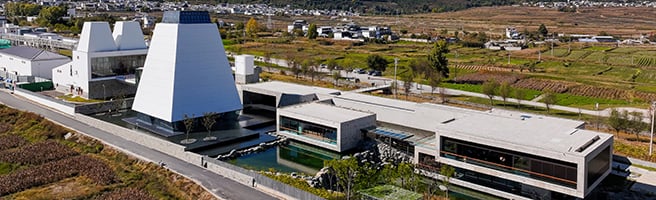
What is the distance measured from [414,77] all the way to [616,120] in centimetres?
2415

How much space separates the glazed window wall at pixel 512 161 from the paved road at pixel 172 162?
877cm

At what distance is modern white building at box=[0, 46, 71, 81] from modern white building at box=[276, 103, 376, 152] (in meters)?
28.6

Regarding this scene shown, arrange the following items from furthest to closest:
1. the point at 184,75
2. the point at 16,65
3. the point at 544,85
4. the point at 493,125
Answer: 1. the point at 16,65
2. the point at 544,85
3. the point at 184,75
4. the point at 493,125

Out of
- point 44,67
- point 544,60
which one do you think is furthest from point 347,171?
point 544,60

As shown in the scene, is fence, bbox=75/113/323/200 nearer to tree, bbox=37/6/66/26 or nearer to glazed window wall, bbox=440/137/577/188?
glazed window wall, bbox=440/137/577/188

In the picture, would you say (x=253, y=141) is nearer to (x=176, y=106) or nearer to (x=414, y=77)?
(x=176, y=106)

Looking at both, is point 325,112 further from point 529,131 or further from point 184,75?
point 529,131

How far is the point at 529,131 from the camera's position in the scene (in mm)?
26375

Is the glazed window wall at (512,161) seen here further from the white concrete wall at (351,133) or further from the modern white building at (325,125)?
the modern white building at (325,125)

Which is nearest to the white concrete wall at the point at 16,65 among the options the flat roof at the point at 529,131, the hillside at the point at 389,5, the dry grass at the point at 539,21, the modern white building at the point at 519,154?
the modern white building at the point at 519,154

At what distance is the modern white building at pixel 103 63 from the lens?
43.8 meters

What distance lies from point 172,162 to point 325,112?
30.9 feet

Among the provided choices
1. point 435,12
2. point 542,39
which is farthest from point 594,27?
point 435,12

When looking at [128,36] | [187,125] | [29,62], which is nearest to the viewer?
[187,125]
